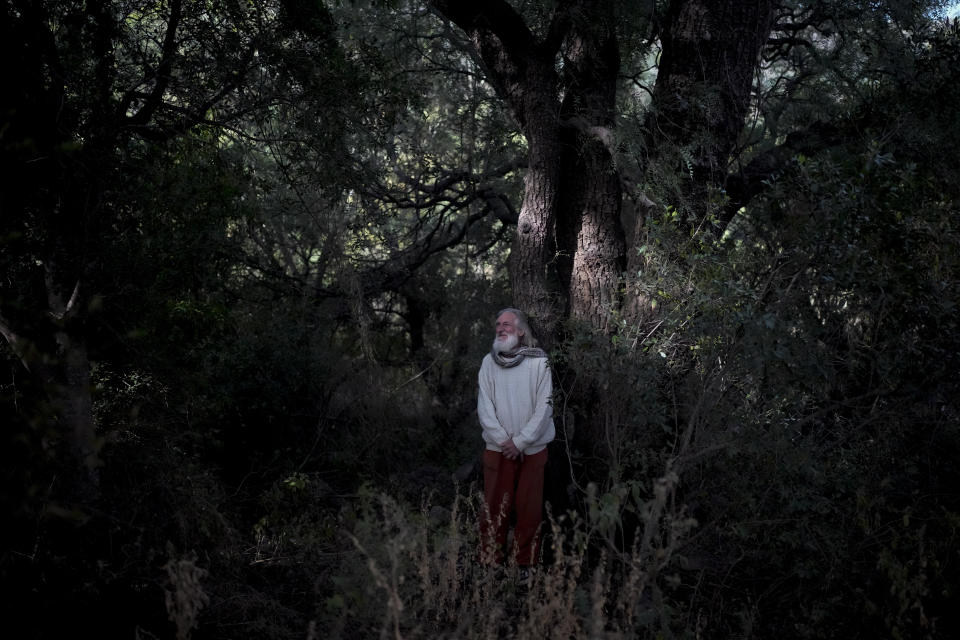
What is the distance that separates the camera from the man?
548cm

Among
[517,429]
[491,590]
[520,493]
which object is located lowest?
[491,590]

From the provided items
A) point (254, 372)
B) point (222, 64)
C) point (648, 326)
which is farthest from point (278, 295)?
point (648, 326)

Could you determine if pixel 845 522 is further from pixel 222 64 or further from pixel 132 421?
pixel 222 64

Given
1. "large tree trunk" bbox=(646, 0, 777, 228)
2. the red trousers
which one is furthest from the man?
"large tree trunk" bbox=(646, 0, 777, 228)

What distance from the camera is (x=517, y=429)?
5578 mm

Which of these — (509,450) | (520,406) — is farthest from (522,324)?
(509,450)

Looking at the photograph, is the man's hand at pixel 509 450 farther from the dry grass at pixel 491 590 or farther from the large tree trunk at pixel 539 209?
the large tree trunk at pixel 539 209

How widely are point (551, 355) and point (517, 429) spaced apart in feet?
1.95

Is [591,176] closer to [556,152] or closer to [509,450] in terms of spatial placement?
[556,152]

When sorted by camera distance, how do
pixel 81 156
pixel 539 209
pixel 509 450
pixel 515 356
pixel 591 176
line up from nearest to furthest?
1. pixel 81 156
2. pixel 509 450
3. pixel 515 356
4. pixel 539 209
5. pixel 591 176

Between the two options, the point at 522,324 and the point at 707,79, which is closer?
the point at 522,324

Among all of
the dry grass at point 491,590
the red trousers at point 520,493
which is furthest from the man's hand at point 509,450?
the dry grass at point 491,590

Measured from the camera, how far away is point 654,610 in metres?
3.85

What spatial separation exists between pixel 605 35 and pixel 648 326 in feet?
10.3
